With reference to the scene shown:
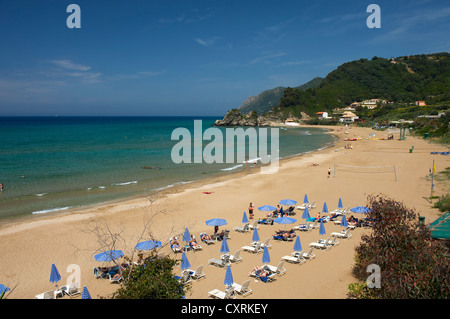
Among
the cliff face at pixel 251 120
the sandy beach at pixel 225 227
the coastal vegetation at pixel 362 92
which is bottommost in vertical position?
the sandy beach at pixel 225 227

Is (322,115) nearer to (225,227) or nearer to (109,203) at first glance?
(109,203)

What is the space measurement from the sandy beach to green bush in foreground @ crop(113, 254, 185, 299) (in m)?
1.26

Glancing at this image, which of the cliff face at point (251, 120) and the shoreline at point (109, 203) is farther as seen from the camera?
the cliff face at point (251, 120)

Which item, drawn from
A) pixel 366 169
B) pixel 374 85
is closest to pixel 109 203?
pixel 366 169

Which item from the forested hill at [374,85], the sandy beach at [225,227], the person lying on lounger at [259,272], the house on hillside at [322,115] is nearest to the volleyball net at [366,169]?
the sandy beach at [225,227]

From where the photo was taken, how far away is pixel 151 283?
6.87 meters

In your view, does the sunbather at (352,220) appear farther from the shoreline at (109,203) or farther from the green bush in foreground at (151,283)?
the shoreline at (109,203)

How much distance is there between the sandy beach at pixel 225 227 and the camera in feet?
36.0

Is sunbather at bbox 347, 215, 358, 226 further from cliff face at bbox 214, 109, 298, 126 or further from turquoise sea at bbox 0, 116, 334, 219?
cliff face at bbox 214, 109, 298, 126

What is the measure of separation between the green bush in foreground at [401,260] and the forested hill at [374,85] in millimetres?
144257

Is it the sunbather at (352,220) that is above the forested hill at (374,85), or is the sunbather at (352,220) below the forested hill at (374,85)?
below

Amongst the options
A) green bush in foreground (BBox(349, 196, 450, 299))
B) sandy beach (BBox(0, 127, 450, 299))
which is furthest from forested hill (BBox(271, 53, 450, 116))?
green bush in foreground (BBox(349, 196, 450, 299))

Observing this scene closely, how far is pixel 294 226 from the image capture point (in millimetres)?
17078
